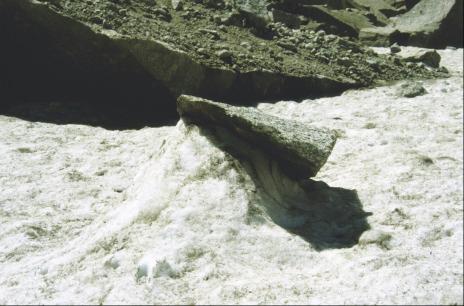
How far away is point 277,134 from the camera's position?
5.22 meters

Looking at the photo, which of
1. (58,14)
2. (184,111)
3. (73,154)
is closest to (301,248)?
(184,111)

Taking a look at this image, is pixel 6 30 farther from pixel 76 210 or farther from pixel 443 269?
pixel 443 269

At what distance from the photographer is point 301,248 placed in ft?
15.0

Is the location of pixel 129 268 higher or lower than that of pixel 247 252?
lower

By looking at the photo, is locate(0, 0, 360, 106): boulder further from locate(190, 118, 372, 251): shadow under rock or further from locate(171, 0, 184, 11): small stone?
locate(190, 118, 372, 251): shadow under rock

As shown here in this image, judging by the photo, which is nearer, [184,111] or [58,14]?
[184,111]

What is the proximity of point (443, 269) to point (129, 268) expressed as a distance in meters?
2.42

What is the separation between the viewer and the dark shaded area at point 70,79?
8.41 metres

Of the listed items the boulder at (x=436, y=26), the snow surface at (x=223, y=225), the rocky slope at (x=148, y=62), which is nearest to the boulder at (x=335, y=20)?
the boulder at (x=436, y=26)

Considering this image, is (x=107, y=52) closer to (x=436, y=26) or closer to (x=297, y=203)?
(x=297, y=203)

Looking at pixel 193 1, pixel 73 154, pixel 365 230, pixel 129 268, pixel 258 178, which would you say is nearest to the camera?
pixel 129 268

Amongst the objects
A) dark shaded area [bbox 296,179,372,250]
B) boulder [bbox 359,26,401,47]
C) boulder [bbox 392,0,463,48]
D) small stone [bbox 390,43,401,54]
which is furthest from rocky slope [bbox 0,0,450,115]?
dark shaded area [bbox 296,179,372,250]

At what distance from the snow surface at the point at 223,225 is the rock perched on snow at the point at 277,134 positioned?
175mm

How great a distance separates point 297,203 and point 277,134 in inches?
29.6
